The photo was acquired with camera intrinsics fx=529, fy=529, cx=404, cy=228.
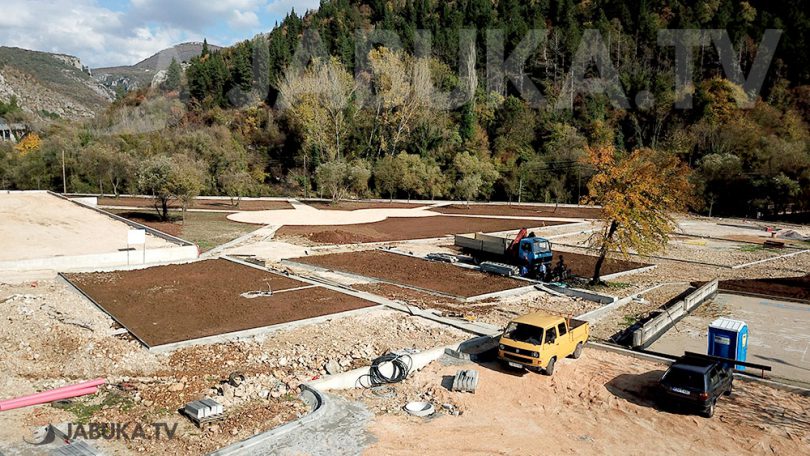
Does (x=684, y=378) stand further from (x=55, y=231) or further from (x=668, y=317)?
(x=55, y=231)

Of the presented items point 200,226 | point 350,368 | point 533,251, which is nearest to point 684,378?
point 350,368

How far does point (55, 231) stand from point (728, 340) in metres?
41.1

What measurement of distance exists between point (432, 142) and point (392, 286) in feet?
215

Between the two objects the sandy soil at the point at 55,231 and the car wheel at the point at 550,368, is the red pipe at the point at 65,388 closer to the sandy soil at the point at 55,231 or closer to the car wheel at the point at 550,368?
the car wheel at the point at 550,368

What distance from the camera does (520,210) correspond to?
68.4 metres

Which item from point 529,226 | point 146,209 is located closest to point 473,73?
point 529,226

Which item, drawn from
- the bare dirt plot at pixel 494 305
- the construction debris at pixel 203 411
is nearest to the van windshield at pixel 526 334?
the bare dirt plot at pixel 494 305

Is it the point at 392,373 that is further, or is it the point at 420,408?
the point at 392,373

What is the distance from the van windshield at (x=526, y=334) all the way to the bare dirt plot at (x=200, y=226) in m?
25.4

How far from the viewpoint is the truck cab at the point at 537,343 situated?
45.8ft

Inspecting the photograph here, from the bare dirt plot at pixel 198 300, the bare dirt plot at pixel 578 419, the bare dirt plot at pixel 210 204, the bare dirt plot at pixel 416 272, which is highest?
the bare dirt plot at pixel 210 204

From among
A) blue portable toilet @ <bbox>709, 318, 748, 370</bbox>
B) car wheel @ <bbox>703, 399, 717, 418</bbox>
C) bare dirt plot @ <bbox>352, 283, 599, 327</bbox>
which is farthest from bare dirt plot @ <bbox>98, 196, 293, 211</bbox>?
car wheel @ <bbox>703, 399, 717, 418</bbox>

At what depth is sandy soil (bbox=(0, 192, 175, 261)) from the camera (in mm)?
31297

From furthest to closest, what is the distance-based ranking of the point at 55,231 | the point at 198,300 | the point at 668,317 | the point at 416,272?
the point at 55,231 < the point at 416,272 < the point at 198,300 < the point at 668,317
